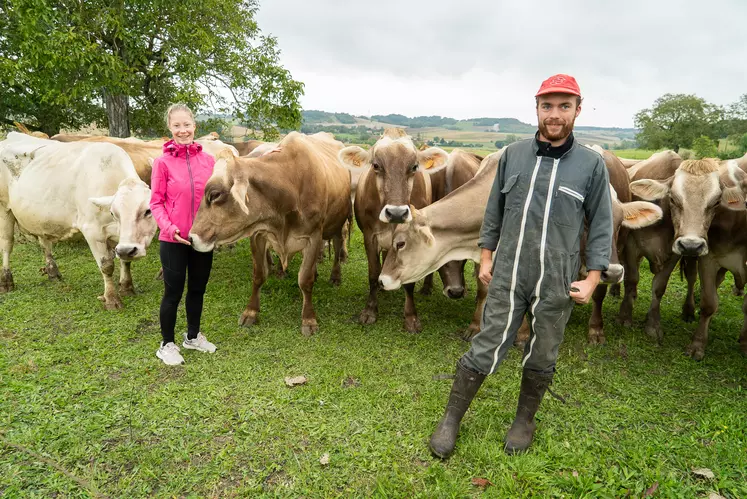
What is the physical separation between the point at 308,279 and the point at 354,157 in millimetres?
1641

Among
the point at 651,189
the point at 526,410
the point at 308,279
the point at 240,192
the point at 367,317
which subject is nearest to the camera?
the point at 526,410

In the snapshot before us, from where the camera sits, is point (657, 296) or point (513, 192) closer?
point (513, 192)

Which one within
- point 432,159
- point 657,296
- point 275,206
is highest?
point 432,159

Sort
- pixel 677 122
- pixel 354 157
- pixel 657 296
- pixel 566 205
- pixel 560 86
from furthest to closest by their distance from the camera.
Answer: pixel 677 122, pixel 354 157, pixel 657 296, pixel 566 205, pixel 560 86

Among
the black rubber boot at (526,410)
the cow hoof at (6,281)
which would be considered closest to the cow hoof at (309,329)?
the black rubber boot at (526,410)

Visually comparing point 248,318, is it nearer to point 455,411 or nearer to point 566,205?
point 455,411

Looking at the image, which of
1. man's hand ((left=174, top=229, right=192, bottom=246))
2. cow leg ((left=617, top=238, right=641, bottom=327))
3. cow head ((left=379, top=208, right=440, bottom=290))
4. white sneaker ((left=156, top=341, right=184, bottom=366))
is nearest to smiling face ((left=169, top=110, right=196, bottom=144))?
man's hand ((left=174, top=229, right=192, bottom=246))

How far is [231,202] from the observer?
13.6 feet

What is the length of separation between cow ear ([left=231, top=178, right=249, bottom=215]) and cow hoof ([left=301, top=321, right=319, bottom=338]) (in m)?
1.70

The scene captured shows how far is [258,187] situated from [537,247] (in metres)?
2.88

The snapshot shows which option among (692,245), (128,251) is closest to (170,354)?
(128,251)

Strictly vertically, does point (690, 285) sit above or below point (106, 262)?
above

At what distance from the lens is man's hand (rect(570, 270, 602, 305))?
2.66m

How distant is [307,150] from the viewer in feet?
16.8
